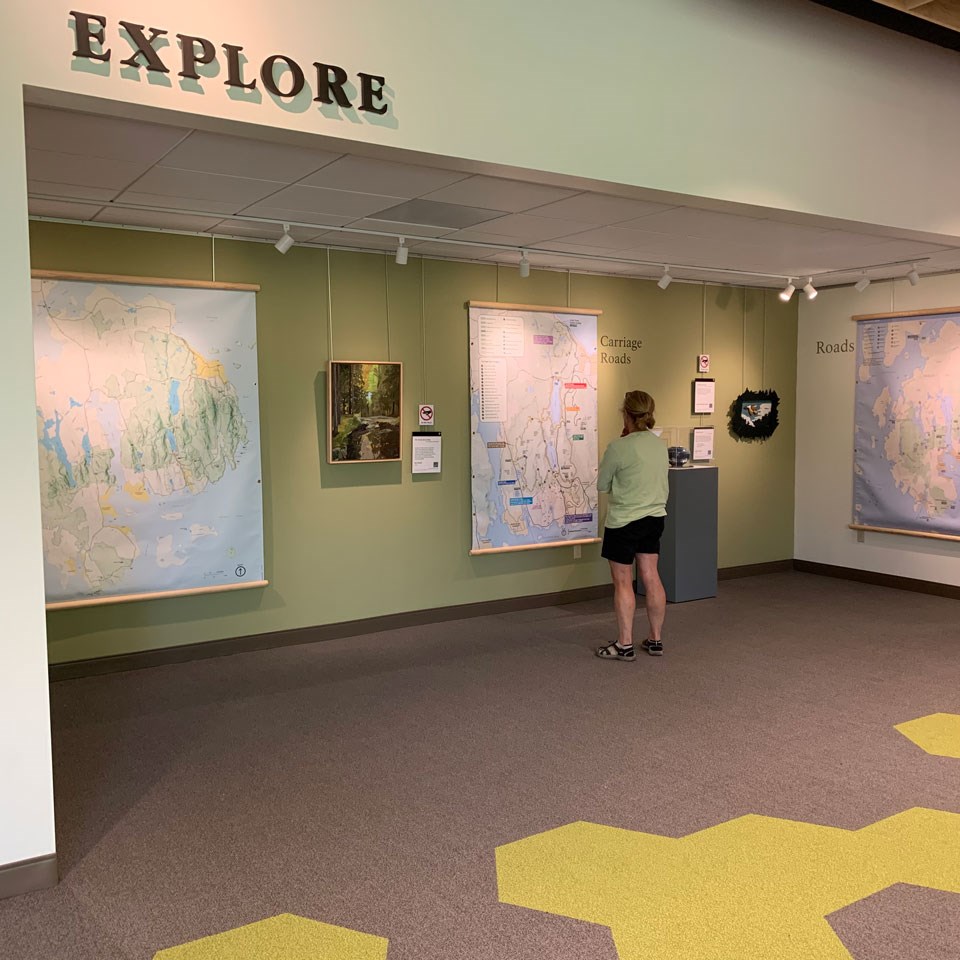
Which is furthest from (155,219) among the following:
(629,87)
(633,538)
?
(633,538)

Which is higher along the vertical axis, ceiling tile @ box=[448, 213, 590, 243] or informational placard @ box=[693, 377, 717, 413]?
ceiling tile @ box=[448, 213, 590, 243]

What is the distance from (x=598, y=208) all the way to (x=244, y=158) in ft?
6.18

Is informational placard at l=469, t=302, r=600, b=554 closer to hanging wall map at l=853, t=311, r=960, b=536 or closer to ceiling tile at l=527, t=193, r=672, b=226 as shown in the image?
ceiling tile at l=527, t=193, r=672, b=226

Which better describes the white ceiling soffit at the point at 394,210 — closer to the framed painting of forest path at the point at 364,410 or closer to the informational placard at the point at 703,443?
the framed painting of forest path at the point at 364,410

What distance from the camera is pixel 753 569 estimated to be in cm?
816

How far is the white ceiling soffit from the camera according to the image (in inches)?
142

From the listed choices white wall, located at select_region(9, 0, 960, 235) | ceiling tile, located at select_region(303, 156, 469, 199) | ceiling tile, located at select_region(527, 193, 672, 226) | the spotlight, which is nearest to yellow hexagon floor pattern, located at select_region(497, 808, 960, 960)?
white wall, located at select_region(9, 0, 960, 235)

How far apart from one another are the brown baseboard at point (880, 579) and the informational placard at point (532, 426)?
2508mm

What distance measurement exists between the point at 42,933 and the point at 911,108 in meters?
5.48

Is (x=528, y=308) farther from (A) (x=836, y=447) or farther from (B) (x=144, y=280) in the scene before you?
(A) (x=836, y=447)

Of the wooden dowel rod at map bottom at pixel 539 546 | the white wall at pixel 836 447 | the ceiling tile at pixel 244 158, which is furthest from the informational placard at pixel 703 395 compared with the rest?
the ceiling tile at pixel 244 158

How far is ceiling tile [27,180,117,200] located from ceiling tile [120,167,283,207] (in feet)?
0.64

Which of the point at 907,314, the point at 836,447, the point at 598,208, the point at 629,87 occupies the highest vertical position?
the point at 629,87

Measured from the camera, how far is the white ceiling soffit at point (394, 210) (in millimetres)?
3605
